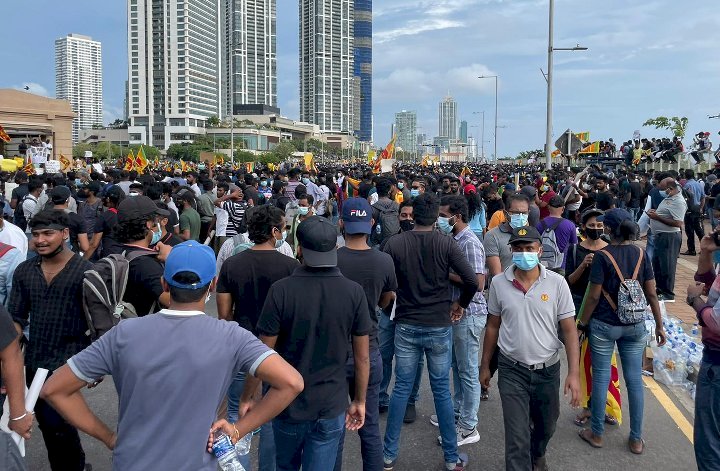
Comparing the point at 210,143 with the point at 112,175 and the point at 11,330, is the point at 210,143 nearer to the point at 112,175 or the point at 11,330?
the point at 112,175

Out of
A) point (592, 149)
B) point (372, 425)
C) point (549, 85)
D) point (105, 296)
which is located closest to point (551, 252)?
point (372, 425)

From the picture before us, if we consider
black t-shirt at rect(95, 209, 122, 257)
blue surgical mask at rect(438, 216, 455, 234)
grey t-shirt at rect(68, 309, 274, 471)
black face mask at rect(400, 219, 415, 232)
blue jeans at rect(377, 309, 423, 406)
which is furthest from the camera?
black face mask at rect(400, 219, 415, 232)

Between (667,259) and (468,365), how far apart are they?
19.9ft

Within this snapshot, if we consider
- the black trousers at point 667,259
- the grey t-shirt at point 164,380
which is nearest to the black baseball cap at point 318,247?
the grey t-shirt at point 164,380

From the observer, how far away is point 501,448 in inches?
182

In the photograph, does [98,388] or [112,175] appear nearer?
[98,388]

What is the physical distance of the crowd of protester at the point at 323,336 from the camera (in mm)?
2240

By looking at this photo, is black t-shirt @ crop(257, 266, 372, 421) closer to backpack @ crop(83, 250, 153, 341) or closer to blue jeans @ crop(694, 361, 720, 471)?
backpack @ crop(83, 250, 153, 341)

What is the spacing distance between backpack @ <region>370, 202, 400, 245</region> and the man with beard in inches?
205

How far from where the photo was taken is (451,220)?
5598 millimetres

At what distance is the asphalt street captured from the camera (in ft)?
14.3

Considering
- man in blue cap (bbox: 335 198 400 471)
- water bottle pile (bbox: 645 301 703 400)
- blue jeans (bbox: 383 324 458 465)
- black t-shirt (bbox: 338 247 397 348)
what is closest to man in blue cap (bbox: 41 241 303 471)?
man in blue cap (bbox: 335 198 400 471)

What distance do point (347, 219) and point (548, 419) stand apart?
184 cm

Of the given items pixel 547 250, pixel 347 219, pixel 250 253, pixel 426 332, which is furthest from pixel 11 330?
pixel 547 250
